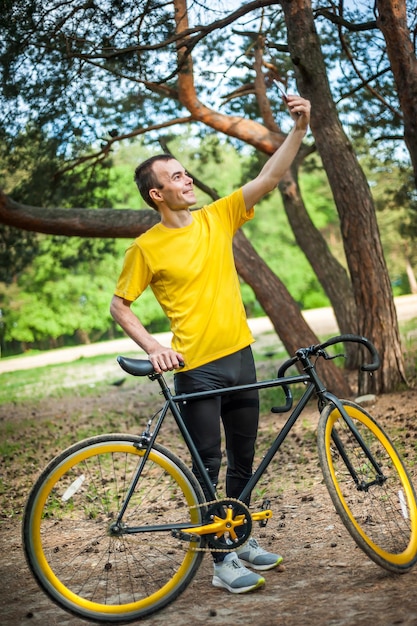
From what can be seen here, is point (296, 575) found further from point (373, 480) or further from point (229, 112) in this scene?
point (229, 112)

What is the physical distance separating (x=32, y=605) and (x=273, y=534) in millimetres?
1562

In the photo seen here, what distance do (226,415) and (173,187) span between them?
109 cm

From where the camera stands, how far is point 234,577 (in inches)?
145

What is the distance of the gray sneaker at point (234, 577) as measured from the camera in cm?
365

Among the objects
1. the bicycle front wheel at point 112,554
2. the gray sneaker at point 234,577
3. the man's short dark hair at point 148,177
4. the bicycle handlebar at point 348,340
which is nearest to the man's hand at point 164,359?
the bicycle front wheel at point 112,554

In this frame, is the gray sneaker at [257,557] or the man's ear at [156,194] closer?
the man's ear at [156,194]

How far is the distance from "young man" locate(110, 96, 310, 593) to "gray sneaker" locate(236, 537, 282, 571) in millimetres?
234

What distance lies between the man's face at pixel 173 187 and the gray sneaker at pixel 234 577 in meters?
1.62

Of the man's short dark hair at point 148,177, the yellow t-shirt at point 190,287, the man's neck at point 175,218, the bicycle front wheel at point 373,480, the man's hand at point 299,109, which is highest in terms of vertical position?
the man's hand at point 299,109

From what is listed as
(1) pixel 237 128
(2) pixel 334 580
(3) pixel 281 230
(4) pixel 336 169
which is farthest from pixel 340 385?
(3) pixel 281 230

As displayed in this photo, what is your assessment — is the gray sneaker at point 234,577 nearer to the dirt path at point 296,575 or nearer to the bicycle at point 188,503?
the dirt path at point 296,575

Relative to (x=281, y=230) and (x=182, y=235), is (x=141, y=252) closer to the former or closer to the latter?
(x=182, y=235)

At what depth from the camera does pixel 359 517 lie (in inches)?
187

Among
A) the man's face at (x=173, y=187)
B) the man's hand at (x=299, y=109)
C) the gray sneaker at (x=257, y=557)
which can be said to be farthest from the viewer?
the gray sneaker at (x=257, y=557)
